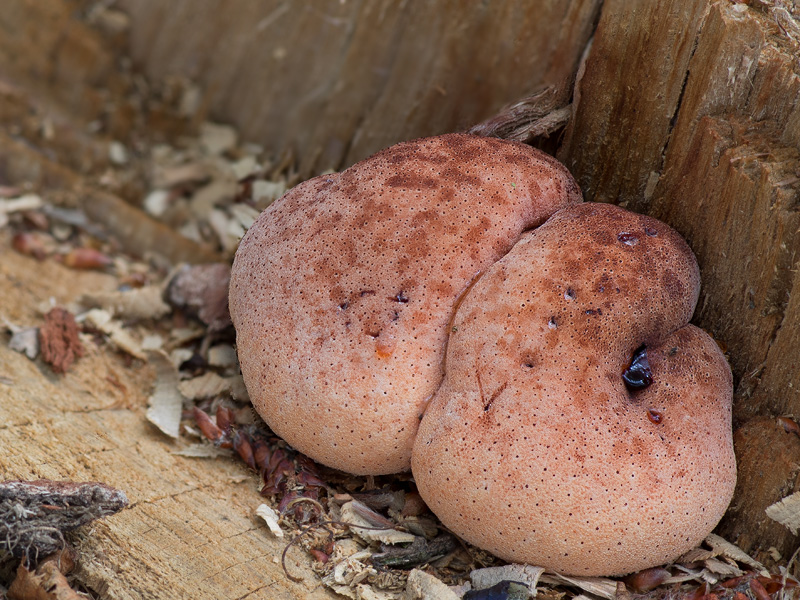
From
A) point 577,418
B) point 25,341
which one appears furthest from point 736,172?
point 25,341

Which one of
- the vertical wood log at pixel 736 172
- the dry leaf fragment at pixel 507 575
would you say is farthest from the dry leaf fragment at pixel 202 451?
the vertical wood log at pixel 736 172

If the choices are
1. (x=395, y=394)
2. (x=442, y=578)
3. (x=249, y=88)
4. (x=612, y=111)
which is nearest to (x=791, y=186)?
(x=612, y=111)

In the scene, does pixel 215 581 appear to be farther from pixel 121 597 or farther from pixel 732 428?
pixel 732 428

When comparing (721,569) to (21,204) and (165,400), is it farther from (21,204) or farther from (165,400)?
(21,204)

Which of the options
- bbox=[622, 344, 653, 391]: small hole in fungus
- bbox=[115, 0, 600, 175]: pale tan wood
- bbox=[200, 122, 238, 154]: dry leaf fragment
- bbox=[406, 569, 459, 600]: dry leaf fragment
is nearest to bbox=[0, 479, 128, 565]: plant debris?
bbox=[406, 569, 459, 600]: dry leaf fragment

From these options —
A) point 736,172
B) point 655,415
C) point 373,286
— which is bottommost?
point 655,415

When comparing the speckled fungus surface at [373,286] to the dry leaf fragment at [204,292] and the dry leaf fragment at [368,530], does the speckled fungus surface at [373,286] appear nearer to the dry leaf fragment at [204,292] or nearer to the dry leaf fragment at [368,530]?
the dry leaf fragment at [368,530]

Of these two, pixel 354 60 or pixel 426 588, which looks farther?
pixel 354 60
